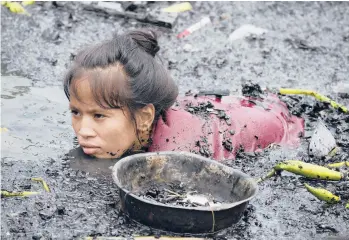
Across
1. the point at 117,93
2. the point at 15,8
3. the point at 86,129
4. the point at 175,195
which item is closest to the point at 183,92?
the point at 117,93

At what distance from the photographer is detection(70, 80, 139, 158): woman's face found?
169 inches

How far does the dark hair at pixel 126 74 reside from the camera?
14.2 feet

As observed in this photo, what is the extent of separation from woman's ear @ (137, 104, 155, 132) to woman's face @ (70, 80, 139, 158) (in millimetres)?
73

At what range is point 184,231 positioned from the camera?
141 inches

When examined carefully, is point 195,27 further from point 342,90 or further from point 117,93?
point 117,93

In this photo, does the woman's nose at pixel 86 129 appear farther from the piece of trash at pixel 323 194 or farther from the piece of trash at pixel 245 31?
the piece of trash at pixel 245 31

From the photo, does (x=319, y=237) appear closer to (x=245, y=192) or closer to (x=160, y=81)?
(x=245, y=192)

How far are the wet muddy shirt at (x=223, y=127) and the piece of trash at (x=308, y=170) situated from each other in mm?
588

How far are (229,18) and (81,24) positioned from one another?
1526 millimetres

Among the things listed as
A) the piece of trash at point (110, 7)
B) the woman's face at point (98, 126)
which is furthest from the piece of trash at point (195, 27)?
the woman's face at point (98, 126)

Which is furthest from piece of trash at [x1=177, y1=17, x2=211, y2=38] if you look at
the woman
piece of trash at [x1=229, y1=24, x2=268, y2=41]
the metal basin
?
the metal basin

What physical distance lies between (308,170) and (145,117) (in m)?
1.14

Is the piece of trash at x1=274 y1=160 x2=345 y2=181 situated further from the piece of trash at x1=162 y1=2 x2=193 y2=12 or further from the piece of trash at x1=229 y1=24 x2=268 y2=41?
the piece of trash at x1=162 y1=2 x2=193 y2=12

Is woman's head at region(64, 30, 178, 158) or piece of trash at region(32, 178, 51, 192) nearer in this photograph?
piece of trash at region(32, 178, 51, 192)
